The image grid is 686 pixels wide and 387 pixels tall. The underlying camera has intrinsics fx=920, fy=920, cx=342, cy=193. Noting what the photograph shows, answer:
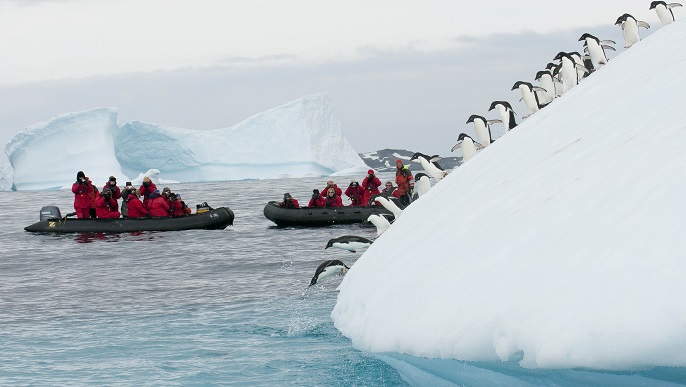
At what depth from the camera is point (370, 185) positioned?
80.1 ft

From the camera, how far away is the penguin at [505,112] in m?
11.3

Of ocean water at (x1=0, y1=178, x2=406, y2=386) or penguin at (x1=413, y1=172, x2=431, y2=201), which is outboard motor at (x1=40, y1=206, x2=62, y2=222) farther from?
penguin at (x1=413, y1=172, x2=431, y2=201)

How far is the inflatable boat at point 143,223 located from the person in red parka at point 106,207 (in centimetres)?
32

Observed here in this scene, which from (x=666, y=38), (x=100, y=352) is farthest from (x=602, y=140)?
(x=100, y=352)

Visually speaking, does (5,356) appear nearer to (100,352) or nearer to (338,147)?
(100,352)

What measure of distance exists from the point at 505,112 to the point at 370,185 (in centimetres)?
1319

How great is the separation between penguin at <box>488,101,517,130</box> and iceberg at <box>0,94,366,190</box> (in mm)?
42190

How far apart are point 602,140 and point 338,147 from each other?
2123 inches

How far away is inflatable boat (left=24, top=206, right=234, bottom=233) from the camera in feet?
76.6

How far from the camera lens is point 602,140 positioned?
5445 millimetres

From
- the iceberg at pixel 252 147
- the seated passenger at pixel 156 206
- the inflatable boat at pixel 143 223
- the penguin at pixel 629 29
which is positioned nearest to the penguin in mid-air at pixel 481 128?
the penguin at pixel 629 29

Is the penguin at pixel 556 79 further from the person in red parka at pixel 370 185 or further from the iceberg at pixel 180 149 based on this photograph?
the iceberg at pixel 180 149

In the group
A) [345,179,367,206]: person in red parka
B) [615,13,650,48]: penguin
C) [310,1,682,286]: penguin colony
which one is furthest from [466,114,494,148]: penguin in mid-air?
[345,179,367,206]: person in red parka

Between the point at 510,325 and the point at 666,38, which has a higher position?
the point at 666,38
